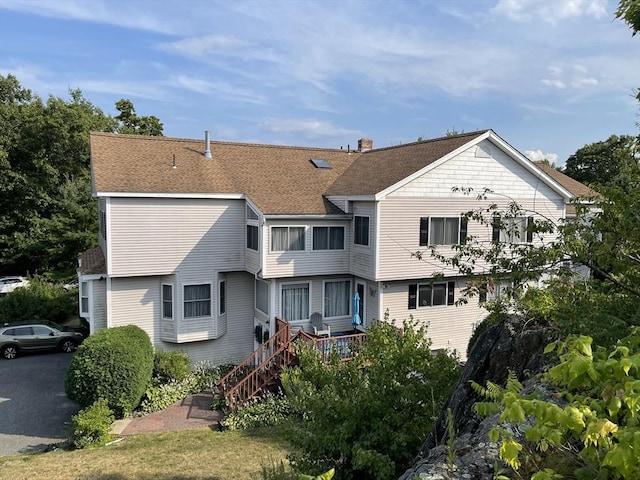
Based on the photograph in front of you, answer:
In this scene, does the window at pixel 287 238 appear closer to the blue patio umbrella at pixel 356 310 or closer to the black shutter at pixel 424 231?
the blue patio umbrella at pixel 356 310

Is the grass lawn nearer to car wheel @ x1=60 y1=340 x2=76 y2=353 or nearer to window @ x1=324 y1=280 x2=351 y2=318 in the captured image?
window @ x1=324 y1=280 x2=351 y2=318

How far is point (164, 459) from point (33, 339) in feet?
41.9

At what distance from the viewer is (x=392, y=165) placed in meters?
19.3

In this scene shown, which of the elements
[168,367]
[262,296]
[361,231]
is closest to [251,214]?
[262,296]

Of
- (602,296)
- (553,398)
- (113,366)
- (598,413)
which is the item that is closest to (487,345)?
(602,296)

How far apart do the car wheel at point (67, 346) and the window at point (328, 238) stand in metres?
12.5

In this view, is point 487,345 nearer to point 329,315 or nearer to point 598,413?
point 598,413

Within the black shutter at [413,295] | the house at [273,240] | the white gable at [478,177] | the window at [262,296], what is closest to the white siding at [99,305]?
the house at [273,240]

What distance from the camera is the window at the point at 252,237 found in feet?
57.6

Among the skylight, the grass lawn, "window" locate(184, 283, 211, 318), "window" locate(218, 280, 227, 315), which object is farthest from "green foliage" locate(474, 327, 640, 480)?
the skylight

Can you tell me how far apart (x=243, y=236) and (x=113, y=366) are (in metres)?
6.62

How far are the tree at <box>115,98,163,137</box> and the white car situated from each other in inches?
658

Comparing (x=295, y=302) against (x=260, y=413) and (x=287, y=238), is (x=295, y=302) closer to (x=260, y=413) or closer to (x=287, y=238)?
(x=287, y=238)

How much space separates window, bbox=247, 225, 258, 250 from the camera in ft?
57.6
